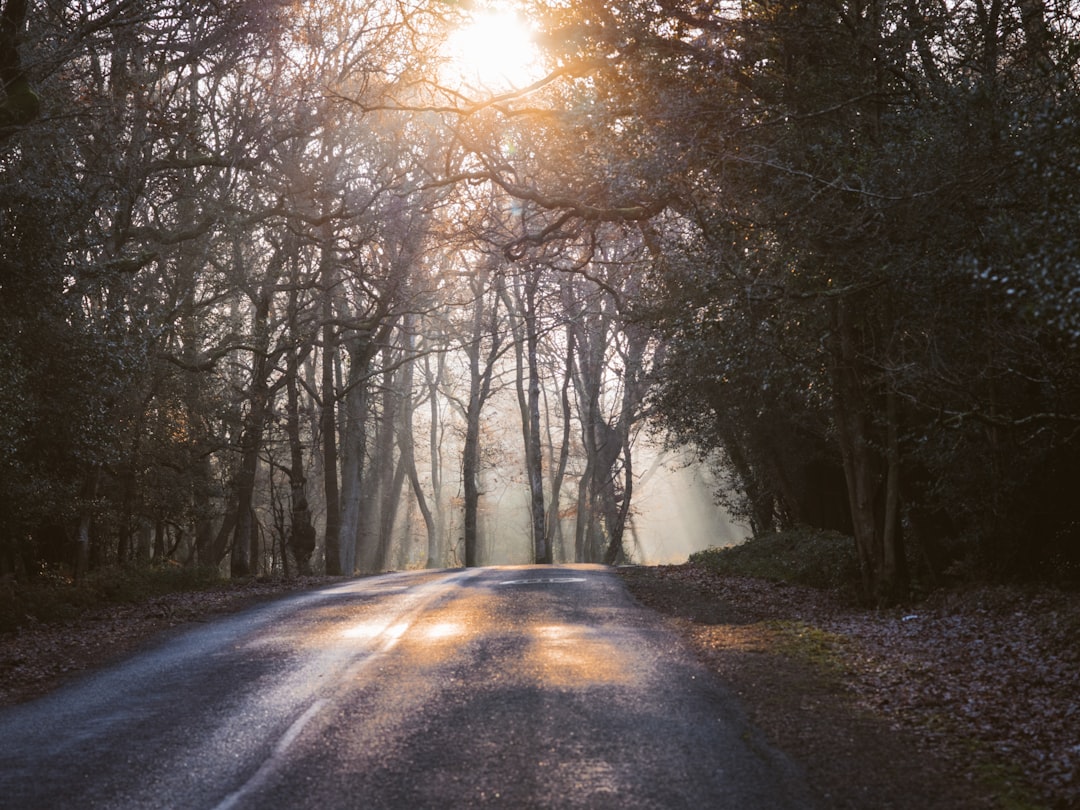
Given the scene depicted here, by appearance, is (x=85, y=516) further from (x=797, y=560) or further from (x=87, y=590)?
(x=797, y=560)

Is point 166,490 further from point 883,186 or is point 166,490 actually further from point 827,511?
point 883,186

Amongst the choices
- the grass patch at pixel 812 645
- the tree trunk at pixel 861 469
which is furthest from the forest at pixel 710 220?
the grass patch at pixel 812 645

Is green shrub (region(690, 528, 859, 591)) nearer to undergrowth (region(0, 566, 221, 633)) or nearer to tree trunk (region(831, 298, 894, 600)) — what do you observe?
tree trunk (region(831, 298, 894, 600))

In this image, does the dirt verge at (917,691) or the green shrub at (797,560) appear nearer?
the dirt verge at (917,691)

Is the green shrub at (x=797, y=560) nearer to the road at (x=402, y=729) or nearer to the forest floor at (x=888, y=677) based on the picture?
the forest floor at (x=888, y=677)

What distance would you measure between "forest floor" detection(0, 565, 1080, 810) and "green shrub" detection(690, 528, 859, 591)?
860mm

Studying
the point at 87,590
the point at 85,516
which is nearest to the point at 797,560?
the point at 87,590

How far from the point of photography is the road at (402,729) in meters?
6.40

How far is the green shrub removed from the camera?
1794 centimetres

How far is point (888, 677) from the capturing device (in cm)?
980

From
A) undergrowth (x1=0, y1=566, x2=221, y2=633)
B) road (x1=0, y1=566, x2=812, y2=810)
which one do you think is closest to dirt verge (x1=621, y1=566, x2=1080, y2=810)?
road (x1=0, y1=566, x2=812, y2=810)

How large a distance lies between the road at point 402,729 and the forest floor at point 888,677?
0.50 metres

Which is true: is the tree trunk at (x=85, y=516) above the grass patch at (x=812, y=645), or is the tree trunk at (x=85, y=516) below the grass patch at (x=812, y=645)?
above

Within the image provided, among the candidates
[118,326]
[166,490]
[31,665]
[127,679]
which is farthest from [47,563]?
[127,679]
